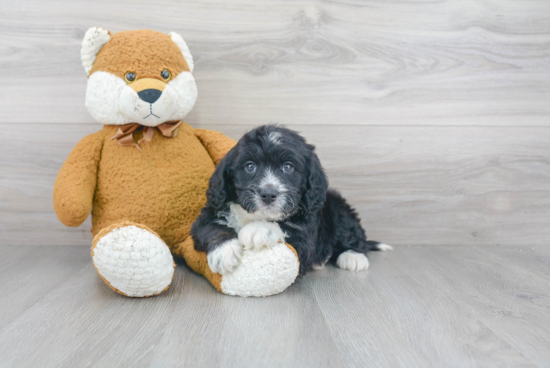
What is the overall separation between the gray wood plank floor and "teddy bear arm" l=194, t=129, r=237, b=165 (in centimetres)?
56

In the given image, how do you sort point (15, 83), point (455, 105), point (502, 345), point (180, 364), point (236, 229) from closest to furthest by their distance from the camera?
point (180, 364) < point (502, 345) < point (236, 229) < point (15, 83) < point (455, 105)

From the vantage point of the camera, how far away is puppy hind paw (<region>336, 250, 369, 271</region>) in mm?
1909

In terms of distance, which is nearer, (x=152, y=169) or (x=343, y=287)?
(x=343, y=287)

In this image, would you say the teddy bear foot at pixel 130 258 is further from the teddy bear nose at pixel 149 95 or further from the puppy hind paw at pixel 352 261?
the puppy hind paw at pixel 352 261

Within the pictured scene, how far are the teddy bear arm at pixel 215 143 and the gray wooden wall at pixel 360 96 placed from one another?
215mm

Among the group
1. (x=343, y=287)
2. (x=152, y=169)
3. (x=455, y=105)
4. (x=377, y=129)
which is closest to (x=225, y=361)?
(x=343, y=287)

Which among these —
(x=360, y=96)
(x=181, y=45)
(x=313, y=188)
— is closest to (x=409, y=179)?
(x=360, y=96)

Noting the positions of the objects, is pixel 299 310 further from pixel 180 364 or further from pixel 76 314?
pixel 76 314

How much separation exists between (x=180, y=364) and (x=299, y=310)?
0.49m

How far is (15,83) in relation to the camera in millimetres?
2145

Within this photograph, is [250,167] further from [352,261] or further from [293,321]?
[352,261]

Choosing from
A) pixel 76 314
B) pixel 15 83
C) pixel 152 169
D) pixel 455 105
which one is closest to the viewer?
pixel 76 314

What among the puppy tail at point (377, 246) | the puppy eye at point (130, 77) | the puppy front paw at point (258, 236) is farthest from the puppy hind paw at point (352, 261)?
the puppy eye at point (130, 77)

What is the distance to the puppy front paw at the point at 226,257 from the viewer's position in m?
1.46
